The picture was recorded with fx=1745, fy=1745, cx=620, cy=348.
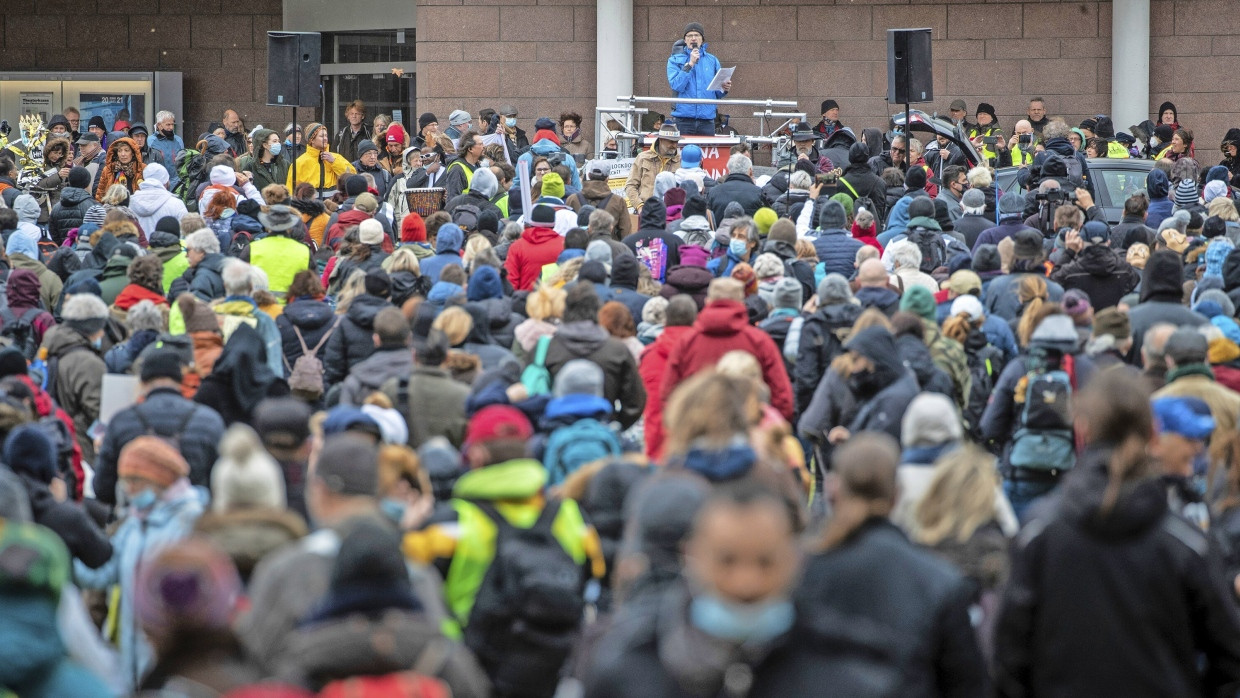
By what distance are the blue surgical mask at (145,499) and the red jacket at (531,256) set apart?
6.46 m

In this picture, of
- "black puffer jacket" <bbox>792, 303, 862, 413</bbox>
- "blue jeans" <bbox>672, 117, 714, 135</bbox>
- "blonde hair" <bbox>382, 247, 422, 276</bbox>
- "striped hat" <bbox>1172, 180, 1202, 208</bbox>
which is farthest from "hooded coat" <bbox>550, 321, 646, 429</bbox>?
"blue jeans" <bbox>672, 117, 714, 135</bbox>

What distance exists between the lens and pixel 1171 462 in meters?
6.14

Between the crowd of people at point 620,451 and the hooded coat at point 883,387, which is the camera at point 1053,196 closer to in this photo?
the crowd of people at point 620,451

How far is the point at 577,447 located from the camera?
6.89 meters

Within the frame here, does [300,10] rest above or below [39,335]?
above

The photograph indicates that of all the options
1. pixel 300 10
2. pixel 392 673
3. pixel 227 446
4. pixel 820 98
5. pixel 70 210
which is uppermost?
pixel 300 10

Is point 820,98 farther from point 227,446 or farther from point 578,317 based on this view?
point 227,446

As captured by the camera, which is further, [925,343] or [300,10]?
[300,10]

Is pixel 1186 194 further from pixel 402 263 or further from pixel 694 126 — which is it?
pixel 402 263

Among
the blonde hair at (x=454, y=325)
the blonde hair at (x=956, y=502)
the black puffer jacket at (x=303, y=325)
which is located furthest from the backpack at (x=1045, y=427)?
the black puffer jacket at (x=303, y=325)

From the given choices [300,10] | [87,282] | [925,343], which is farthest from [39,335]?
[300,10]

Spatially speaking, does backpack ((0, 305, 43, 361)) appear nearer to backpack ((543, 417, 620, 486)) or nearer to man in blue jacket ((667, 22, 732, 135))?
backpack ((543, 417, 620, 486))

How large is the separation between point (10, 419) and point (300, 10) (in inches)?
929

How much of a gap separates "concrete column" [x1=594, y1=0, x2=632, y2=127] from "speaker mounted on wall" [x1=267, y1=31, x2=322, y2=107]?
7.26m
